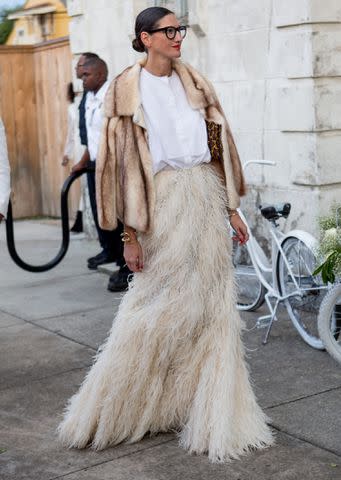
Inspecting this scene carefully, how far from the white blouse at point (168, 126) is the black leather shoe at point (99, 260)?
437 cm

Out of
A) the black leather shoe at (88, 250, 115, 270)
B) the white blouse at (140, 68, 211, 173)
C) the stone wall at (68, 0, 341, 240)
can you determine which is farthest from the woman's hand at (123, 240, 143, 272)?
the black leather shoe at (88, 250, 115, 270)

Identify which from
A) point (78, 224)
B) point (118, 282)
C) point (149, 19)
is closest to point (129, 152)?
point (149, 19)

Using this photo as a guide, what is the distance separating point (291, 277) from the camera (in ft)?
20.4

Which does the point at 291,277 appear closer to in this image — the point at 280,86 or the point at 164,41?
the point at 280,86

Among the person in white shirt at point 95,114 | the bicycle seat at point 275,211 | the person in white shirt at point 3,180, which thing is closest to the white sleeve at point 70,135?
the person in white shirt at point 95,114

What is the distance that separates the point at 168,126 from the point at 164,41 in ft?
1.27

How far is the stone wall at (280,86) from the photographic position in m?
6.91

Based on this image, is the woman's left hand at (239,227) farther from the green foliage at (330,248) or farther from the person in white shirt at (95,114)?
the person in white shirt at (95,114)

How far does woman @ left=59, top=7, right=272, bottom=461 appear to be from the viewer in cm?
438

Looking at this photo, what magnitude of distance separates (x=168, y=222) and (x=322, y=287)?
181cm

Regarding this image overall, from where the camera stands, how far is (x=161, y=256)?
4434 millimetres

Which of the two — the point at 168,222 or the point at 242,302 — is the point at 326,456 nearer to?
the point at 168,222

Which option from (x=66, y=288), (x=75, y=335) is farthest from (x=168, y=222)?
(x=66, y=288)

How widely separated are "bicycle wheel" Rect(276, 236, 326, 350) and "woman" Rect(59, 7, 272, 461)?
170 cm
